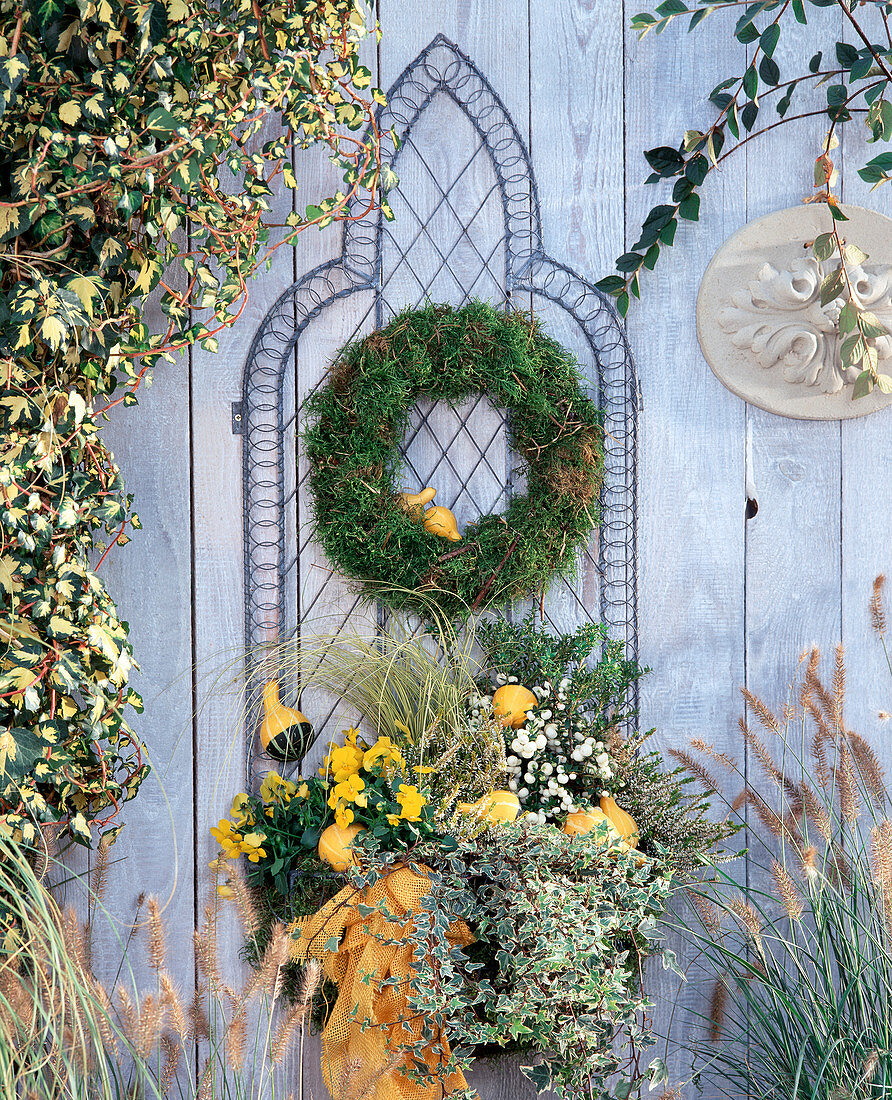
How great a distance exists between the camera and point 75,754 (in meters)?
1.42

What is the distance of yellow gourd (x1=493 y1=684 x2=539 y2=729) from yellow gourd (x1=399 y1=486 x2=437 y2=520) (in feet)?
1.17

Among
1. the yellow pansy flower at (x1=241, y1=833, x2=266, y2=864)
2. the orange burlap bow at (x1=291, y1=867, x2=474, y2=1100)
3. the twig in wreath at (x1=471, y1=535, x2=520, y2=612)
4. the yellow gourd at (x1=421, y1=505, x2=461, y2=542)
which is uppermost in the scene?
the yellow gourd at (x1=421, y1=505, x2=461, y2=542)

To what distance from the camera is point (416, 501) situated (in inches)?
63.5

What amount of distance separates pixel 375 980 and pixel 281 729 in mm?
463

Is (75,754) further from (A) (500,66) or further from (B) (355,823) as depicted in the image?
(A) (500,66)

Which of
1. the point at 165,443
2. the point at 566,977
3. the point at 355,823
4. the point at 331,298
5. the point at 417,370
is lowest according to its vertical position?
the point at 566,977

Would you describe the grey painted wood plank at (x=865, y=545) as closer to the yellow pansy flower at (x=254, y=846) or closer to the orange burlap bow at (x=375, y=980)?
the orange burlap bow at (x=375, y=980)

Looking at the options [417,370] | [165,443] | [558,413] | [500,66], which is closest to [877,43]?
[500,66]

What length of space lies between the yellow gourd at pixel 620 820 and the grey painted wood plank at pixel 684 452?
Result: 0.26 m

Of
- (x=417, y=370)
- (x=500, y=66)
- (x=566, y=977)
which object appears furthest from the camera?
(x=500, y=66)

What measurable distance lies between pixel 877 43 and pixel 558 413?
3.26 feet

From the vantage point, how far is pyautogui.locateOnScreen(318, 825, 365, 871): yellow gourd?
1396 mm

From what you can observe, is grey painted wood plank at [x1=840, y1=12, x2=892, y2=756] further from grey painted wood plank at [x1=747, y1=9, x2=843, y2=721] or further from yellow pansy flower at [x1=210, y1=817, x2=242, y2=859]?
yellow pansy flower at [x1=210, y1=817, x2=242, y2=859]

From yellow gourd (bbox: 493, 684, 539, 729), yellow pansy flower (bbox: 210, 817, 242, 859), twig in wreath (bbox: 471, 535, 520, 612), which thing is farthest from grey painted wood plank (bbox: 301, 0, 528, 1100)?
yellow pansy flower (bbox: 210, 817, 242, 859)
